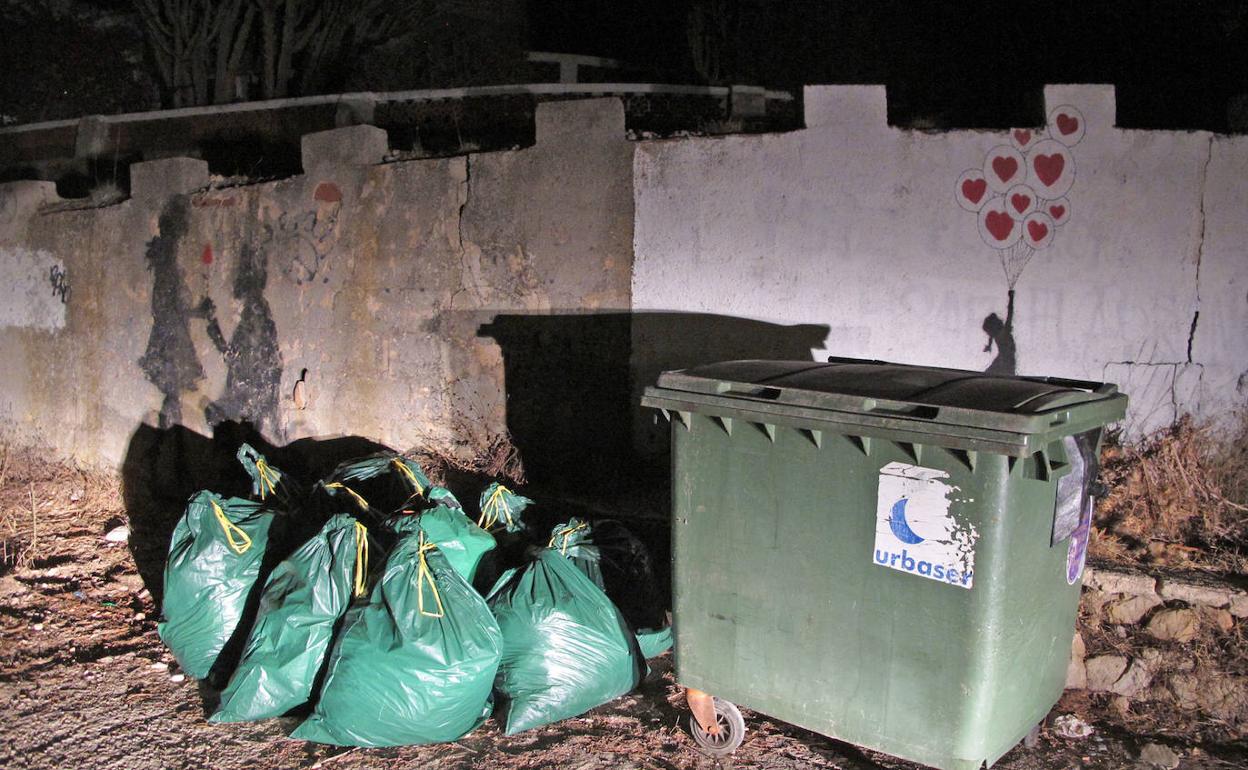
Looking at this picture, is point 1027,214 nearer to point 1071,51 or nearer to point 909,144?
point 909,144

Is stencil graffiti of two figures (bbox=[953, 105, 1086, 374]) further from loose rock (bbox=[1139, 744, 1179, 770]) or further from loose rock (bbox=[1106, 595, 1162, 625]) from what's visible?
loose rock (bbox=[1139, 744, 1179, 770])

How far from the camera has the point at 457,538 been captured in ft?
11.3

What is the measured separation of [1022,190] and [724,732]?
2897 mm

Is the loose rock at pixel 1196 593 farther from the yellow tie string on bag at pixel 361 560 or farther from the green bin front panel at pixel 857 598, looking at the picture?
the yellow tie string on bag at pixel 361 560

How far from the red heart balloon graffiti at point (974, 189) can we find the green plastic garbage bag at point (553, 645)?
263cm

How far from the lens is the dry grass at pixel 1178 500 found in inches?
148

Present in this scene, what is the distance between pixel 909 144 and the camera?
14.4 ft

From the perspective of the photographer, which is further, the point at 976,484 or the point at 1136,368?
the point at 1136,368

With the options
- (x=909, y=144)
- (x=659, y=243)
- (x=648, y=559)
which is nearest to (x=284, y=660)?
(x=648, y=559)

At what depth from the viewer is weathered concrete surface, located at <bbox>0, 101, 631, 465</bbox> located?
5.00m

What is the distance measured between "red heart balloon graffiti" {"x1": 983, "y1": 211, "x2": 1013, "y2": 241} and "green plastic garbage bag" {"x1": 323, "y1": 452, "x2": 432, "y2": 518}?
9.63 feet

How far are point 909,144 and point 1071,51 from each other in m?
7.63

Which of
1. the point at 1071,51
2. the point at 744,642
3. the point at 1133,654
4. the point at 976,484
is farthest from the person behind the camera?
the point at 1071,51

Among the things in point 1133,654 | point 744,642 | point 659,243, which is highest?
point 659,243
